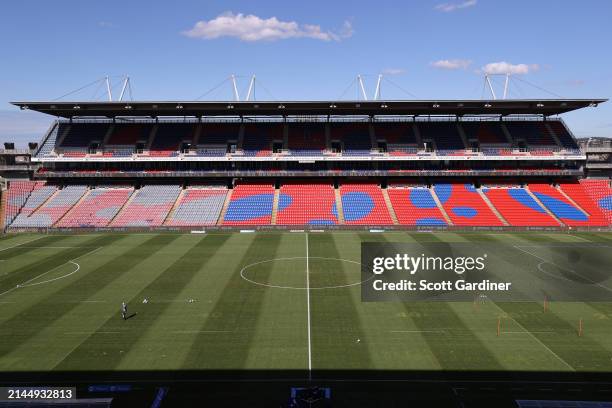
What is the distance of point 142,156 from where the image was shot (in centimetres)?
7244

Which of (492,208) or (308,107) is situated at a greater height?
(308,107)

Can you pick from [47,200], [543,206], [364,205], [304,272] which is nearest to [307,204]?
[364,205]

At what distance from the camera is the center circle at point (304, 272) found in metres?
37.1

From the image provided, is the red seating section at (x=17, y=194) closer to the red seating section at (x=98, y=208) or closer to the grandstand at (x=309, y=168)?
the grandstand at (x=309, y=168)

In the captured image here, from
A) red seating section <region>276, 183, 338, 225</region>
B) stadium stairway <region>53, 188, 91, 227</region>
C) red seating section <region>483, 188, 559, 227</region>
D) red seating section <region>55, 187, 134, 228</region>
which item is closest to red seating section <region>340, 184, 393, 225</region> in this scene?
red seating section <region>276, 183, 338, 225</region>

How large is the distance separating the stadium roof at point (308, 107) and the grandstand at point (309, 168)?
29 centimetres

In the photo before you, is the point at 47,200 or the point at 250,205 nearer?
the point at 250,205

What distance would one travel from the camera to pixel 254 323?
28.9 m

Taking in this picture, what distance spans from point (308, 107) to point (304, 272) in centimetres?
3484

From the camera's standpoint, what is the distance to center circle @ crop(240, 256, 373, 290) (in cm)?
3709

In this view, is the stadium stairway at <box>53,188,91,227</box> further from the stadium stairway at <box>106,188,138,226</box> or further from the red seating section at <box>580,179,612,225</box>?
the red seating section at <box>580,179,612,225</box>

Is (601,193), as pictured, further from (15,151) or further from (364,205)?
(15,151)

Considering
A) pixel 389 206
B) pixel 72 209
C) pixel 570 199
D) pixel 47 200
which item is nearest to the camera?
pixel 72 209

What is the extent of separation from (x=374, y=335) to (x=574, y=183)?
59.3m
